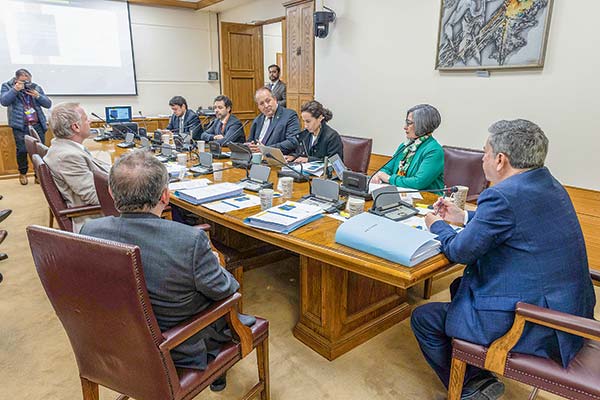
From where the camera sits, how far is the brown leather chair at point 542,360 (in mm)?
1093

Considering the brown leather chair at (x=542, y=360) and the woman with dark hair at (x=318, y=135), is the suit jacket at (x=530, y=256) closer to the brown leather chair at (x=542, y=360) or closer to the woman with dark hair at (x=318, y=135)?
the brown leather chair at (x=542, y=360)

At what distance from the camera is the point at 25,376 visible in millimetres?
1740

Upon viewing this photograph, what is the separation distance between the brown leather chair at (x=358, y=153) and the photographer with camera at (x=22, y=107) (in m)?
4.12

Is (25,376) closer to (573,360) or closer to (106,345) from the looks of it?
(106,345)

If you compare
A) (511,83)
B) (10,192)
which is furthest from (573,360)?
(10,192)

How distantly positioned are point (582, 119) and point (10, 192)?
594 centimetres

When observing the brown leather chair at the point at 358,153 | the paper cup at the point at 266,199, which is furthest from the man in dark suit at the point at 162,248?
the brown leather chair at the point at 358,153

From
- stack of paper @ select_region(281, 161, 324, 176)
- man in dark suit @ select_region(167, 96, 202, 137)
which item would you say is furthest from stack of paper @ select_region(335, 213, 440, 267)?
man in dark suit @ select_region(167, 96, 202, 137)

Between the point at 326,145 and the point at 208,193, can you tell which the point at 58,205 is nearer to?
the point at 208,193

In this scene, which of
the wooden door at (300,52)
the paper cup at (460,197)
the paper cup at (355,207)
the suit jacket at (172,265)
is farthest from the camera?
the wooden door at (300,52)

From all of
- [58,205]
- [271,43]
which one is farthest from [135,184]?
[271,43]

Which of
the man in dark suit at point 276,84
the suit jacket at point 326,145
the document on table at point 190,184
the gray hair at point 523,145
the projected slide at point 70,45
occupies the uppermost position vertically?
the projected slide at point 70,45

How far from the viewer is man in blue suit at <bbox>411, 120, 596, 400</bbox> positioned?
1.21 m

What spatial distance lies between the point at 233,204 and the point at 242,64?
570 cm
